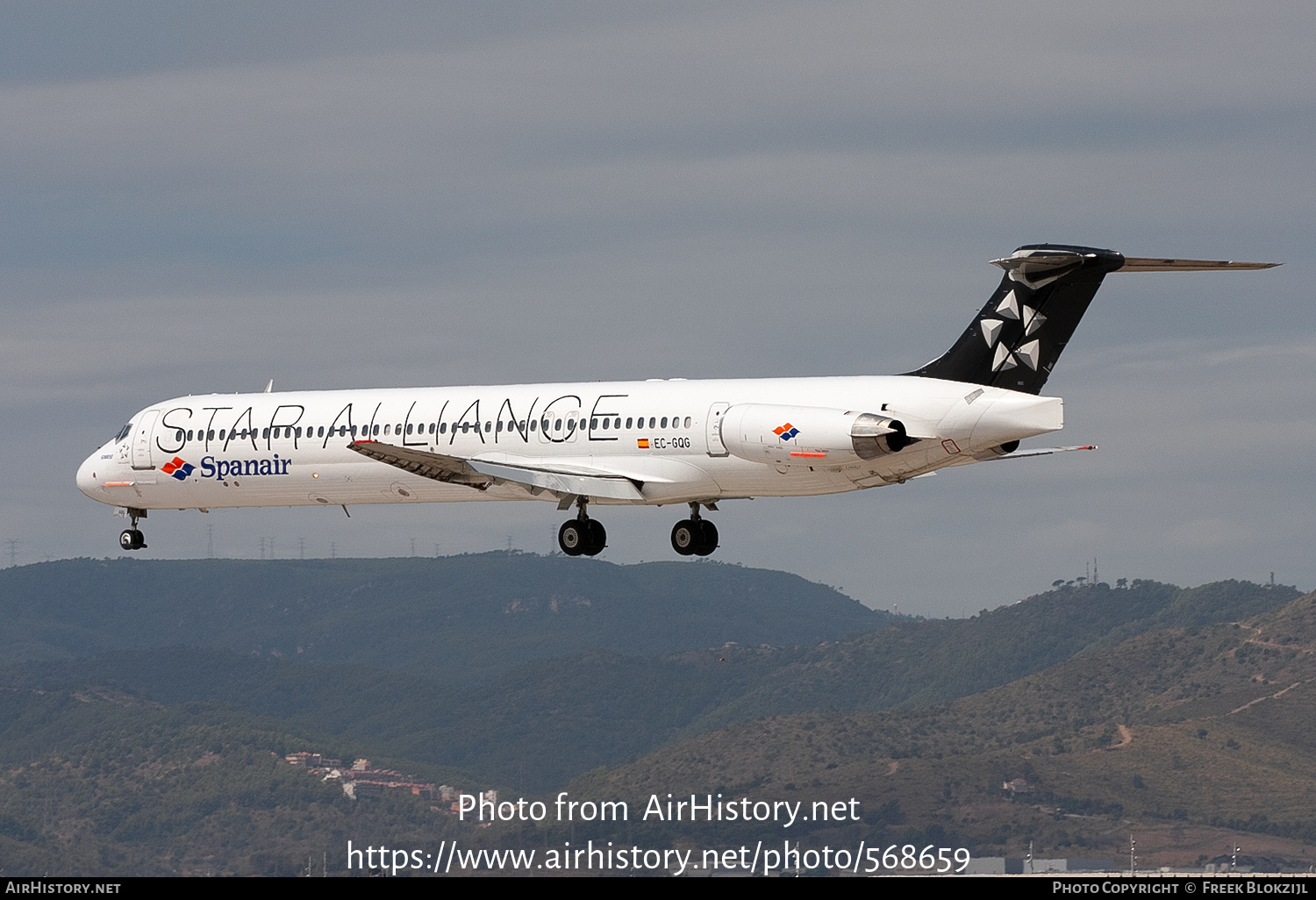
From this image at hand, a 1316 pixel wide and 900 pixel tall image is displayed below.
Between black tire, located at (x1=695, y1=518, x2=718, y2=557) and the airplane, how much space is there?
5 centimetres

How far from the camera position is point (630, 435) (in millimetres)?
53531

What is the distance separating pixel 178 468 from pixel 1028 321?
24472 millimetres

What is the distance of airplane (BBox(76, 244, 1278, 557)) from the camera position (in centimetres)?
4959

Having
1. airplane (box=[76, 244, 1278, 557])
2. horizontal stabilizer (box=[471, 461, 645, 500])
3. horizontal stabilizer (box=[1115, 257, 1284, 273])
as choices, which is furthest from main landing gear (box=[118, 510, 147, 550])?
horizontal stabilizer (box=[1115, 257, 1284, 273])

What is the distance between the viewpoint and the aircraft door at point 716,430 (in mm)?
51719

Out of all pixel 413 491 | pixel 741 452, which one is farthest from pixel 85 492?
pixel 741 452

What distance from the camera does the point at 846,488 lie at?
51.4 m

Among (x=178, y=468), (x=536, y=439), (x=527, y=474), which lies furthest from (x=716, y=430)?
(x=178, y=468)

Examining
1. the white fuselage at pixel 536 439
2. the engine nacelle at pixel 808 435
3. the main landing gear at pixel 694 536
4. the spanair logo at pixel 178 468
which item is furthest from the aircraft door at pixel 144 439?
the engine nacelle at pixel 808 435

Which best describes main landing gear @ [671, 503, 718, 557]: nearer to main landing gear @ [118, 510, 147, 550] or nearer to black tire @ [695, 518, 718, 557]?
black tire @ [695, 518, 718, 557]

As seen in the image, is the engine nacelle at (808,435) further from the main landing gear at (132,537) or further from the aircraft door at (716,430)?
the main landing gear at (132,537)
